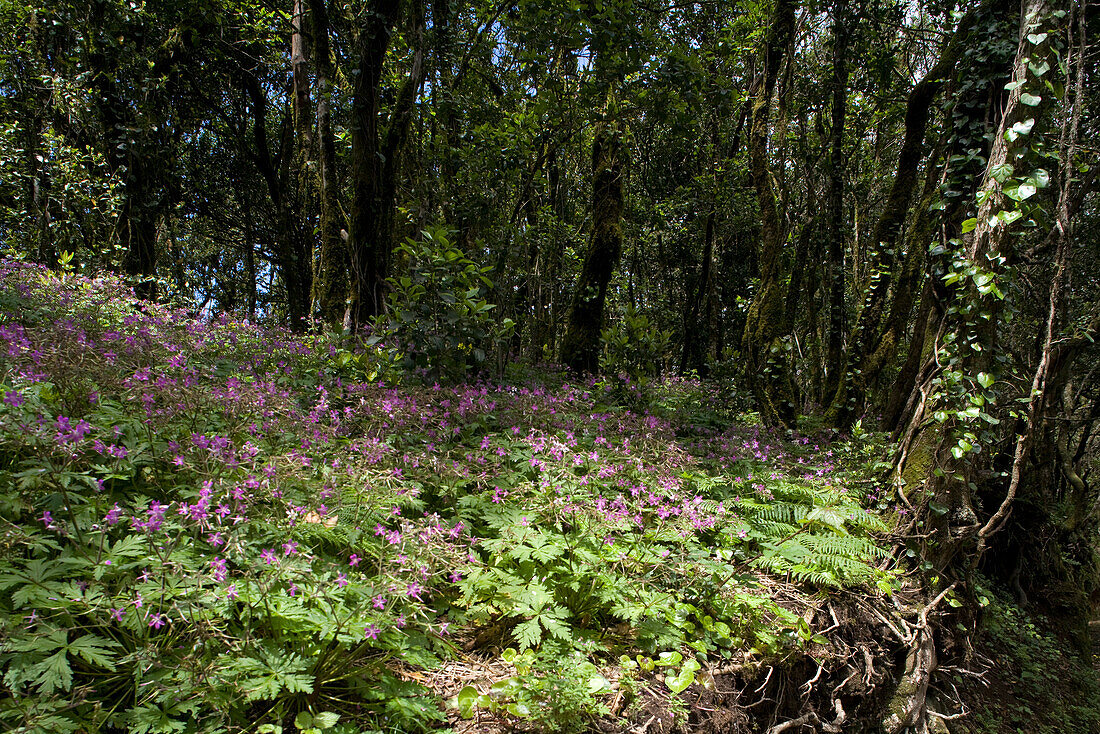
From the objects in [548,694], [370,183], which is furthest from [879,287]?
[548,694]

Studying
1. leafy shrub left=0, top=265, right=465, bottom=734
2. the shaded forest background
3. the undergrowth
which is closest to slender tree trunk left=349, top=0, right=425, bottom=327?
the shaded forest background

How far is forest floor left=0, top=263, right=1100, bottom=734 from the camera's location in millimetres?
1755

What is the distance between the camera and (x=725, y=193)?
12.1 m

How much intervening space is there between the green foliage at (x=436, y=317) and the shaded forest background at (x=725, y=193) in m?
0.04

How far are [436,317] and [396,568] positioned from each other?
10.2 feet

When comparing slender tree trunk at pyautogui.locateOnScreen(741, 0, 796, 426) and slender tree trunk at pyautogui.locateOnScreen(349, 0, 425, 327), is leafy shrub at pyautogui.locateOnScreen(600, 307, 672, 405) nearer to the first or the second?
slender tree trunk at pyautogui.locateOnScreen(741, 0, 796, 426)

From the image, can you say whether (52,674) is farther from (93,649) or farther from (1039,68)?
(1039,68)

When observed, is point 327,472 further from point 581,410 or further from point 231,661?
point 581,410

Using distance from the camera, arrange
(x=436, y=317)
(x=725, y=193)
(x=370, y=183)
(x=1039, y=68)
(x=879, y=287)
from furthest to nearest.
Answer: (x=725, y=193), (x=879, y=287), (x=370, y=183), (x=436, y=317), (x=1039, y=68)

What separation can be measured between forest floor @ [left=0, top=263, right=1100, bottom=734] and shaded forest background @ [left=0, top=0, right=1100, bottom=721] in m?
1.04

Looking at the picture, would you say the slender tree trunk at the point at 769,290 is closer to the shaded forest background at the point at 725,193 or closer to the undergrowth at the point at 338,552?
the shaded forest background at the point at 725,193

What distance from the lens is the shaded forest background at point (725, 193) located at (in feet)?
12.6

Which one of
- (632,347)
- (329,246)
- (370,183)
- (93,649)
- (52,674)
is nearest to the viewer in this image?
(52,674)

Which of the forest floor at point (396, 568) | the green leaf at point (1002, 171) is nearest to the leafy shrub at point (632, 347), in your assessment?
the forest floor at point (396, 568)
